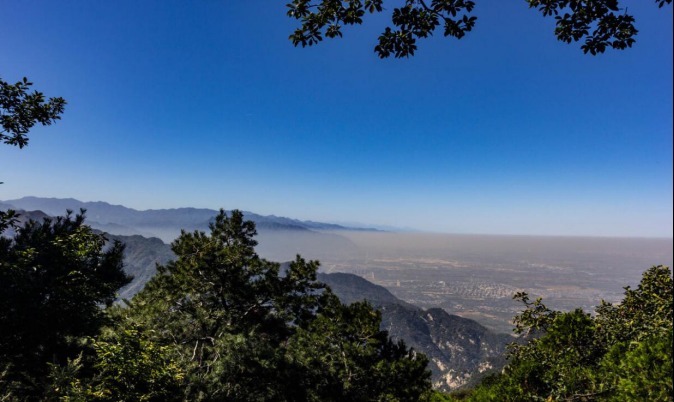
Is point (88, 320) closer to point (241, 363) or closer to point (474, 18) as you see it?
point (241, 363)

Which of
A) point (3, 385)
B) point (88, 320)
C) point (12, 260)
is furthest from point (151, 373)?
point (88, 320)

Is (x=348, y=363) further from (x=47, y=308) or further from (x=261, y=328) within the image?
(x=47, y=308)

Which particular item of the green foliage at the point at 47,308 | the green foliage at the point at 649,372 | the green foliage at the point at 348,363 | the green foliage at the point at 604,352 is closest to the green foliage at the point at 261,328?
the green foliage at the point at 348,363

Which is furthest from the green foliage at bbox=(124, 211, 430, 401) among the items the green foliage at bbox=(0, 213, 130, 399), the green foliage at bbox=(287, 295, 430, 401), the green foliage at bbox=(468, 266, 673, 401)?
the green foliage at bbox=(468, 266, 673, 401)

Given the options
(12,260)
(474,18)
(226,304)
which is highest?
(474,18)

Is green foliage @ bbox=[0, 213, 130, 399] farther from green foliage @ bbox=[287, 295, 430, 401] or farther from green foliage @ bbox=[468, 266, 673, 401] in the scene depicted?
green foliage @ bbox=[468, 266, 673, 401]

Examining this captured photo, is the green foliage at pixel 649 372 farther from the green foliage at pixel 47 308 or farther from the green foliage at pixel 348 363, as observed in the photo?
the green foliage at pixel 47 308
